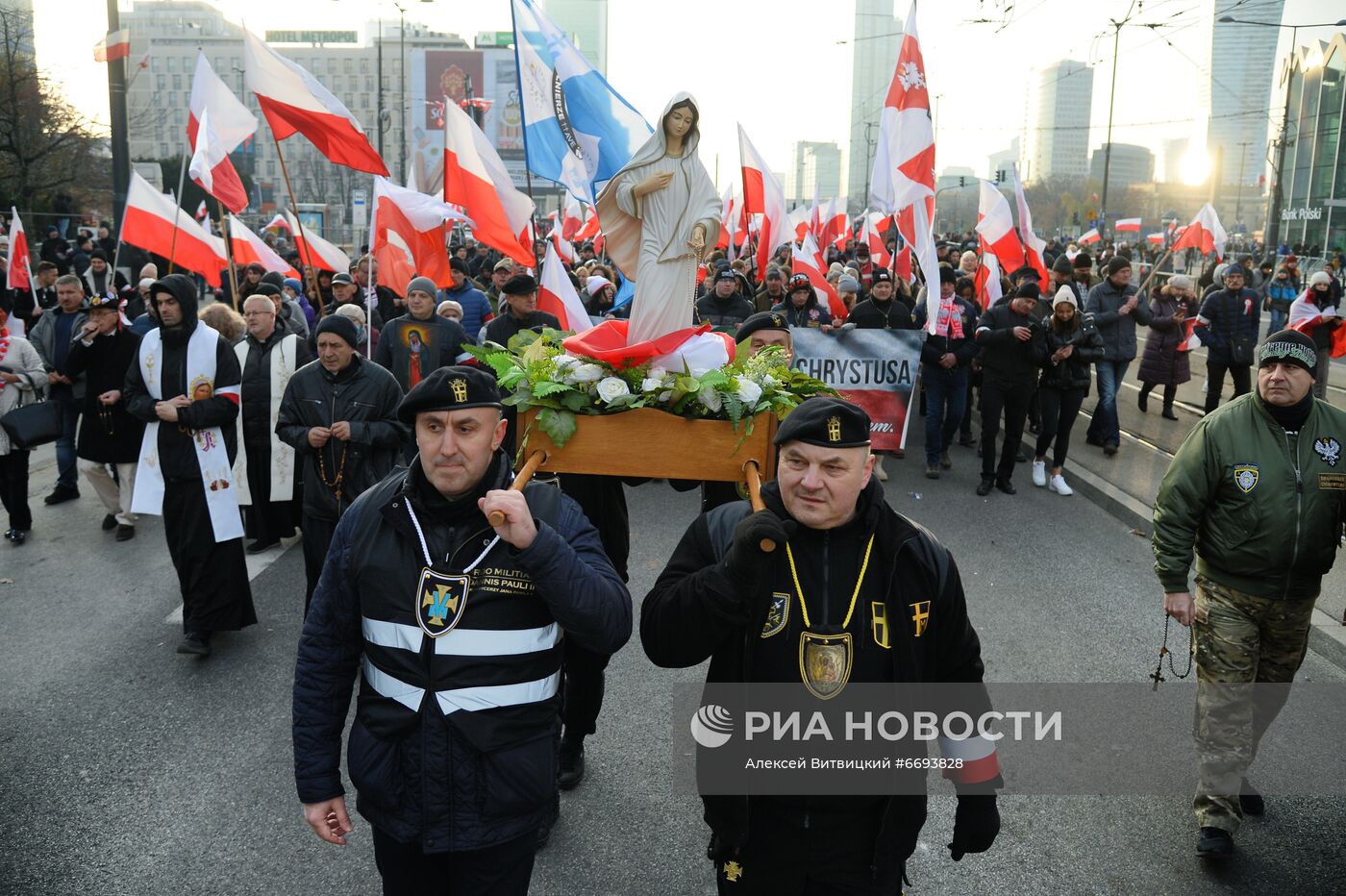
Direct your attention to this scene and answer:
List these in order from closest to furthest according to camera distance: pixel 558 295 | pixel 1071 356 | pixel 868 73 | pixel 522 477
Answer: pixel 522 477 < pixel 558 295 < pixel 1071 356 < pixel 868 73

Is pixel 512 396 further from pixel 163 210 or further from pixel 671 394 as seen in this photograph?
pixel 163 210

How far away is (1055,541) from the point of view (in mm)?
8352

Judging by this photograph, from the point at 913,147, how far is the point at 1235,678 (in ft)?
20.2

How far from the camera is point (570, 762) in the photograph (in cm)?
439

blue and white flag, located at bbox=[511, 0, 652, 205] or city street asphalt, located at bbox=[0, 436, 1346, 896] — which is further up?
blue and white flag, located at bbox=[511, 0, 652, 205]

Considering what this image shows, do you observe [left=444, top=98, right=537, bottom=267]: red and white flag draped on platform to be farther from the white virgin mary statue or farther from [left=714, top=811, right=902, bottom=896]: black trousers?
[left=714, top=811, right=902, bottom=896]: black trousers

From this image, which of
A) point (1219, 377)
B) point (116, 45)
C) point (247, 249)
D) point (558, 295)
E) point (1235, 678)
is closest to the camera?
point (1235, 678)

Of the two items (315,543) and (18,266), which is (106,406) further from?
(18,266)

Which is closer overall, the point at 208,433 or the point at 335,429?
the point at 335,429

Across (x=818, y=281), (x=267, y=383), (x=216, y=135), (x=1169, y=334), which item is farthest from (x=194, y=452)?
(x=1169, y=334)

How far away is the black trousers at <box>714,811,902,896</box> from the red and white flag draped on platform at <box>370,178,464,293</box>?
7939mm

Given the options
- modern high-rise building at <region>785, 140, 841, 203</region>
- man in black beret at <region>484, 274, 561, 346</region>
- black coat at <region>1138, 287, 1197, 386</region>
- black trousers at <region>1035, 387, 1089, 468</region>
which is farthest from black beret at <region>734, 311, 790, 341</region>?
modern high-rise building at <region>785, 140, 841, 203</region>

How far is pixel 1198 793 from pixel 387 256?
8.48m

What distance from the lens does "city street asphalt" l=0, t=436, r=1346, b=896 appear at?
3797mm
